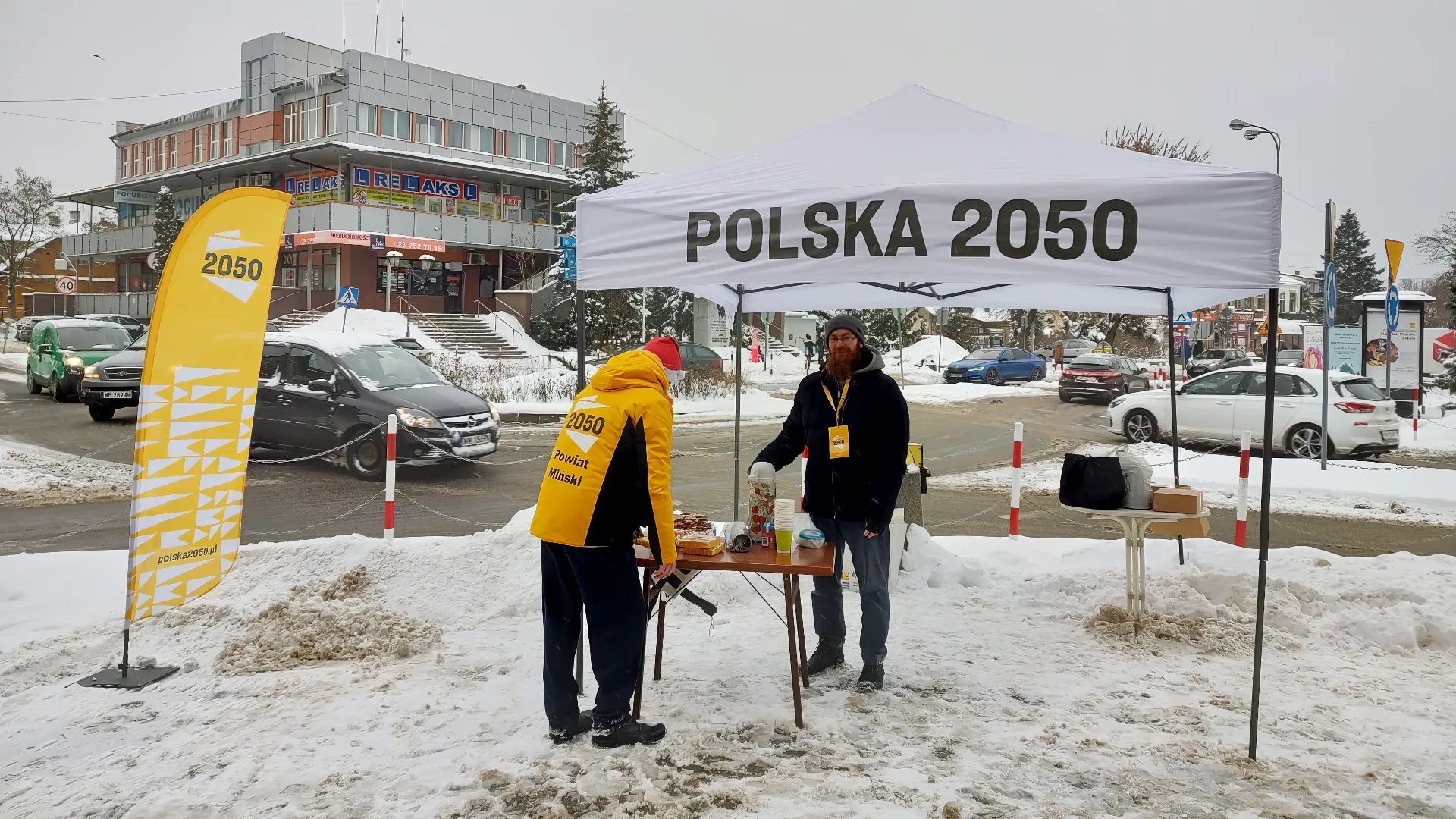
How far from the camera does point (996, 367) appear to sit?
37.5 metres

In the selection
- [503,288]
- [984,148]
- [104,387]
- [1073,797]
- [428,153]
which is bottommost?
[1073,797]

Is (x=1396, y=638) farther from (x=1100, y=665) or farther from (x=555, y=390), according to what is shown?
(x=555, y=390)

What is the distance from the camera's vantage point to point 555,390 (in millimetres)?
26094

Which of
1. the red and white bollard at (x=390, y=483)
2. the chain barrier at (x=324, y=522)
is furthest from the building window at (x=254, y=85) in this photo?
the red and white bollard at (x=390, y=483)

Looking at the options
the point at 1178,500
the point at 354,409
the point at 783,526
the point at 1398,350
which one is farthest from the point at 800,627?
the point at 1398,350

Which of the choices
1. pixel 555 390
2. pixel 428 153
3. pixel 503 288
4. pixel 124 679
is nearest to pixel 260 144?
pixel 428 153

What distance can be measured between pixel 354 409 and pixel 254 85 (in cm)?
4654

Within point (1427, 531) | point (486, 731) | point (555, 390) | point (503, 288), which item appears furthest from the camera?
point (503, 288)

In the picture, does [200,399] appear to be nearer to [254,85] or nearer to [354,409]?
[354,409]

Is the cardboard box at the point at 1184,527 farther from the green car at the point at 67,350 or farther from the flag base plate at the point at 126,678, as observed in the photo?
the green car at the point at 67,350

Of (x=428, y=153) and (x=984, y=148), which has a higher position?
(x=428, y=153)

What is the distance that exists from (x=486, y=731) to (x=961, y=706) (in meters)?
2.24

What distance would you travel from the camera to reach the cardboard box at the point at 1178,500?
5715 millimetres

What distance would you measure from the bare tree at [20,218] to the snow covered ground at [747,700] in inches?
2673
